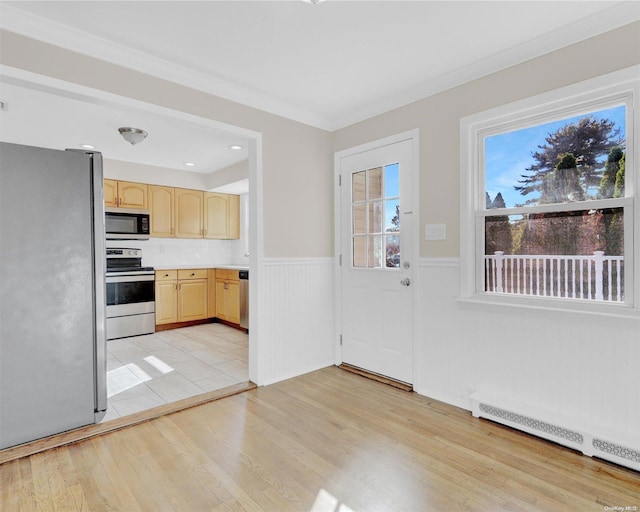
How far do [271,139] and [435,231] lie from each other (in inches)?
62.9

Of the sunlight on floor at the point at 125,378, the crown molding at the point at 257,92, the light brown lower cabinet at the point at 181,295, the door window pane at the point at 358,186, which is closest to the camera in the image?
the crown molding at the point at 257,92


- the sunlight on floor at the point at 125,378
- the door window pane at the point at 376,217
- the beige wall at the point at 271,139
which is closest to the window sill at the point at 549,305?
the door window pane at the point at 376,217

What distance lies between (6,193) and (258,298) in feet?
5.77

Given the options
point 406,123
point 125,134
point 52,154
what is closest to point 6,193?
point 52,154

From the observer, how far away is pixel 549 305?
2.24 metres

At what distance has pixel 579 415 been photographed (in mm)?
2111

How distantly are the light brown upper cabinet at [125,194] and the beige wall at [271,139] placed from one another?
2792mm

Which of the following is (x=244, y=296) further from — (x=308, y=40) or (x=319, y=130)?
(x=308, y=40)

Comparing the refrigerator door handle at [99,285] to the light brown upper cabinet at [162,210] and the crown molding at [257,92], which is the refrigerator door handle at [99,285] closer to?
the crown molding at [257,92]

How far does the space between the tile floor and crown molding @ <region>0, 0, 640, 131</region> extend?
236 cm

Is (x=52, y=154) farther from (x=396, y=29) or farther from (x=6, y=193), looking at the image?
(x=396, y=29)

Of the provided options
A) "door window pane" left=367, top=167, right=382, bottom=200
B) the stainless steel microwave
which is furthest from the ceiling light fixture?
"door window pane" left=367, top=167, right=382, bottom=200

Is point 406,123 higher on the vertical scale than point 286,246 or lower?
higher

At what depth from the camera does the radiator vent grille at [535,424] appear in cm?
205
